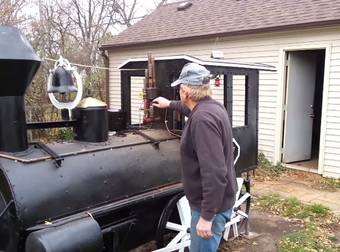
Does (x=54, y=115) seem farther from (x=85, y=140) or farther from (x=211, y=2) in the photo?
(x=85, y=140)

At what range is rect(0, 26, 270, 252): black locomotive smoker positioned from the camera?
279cm

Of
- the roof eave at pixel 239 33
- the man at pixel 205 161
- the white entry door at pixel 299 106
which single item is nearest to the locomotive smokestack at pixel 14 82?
the man at pixel 205 161

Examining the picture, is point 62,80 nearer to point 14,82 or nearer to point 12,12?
point 14,82

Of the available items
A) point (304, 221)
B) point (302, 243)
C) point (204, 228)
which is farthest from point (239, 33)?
point (204, 228)

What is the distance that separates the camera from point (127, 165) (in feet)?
11.5

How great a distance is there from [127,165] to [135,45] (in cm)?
769

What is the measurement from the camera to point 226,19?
9180 millimetres

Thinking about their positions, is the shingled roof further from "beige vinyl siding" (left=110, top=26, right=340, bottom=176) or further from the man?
the man

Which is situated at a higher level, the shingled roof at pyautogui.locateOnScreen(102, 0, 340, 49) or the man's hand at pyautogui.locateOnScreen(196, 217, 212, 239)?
the shingled roof at pyautogui.locateOnScreen(102, 0, 340, 49)

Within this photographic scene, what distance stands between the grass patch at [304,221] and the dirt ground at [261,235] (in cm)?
12

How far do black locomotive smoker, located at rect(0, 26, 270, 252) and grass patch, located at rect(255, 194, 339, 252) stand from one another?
5.34 ft

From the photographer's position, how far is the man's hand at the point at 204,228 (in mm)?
2459

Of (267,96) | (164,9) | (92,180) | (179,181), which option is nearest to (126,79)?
(179,181)

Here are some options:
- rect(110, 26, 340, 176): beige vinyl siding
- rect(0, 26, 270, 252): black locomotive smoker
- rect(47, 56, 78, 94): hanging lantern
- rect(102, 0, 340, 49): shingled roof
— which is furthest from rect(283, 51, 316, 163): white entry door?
rect(47, 56, 78, 94): hanging lantern
